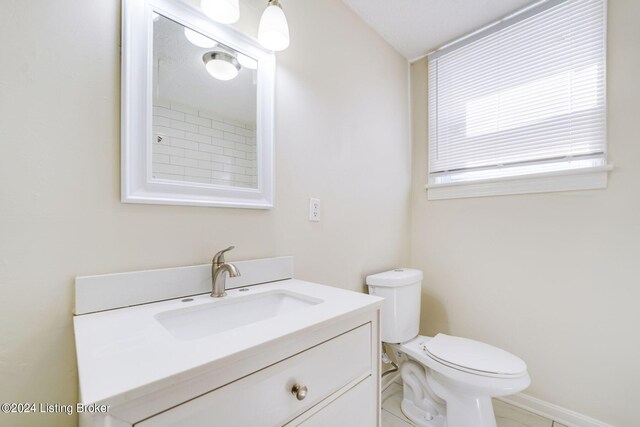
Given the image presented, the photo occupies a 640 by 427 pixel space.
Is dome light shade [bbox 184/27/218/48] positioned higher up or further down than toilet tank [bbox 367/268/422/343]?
higher up

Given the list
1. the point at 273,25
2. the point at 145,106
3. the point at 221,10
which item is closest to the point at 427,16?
the point at 273,25

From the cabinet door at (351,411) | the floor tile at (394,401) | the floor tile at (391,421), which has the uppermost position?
the cabinet door at (351,411)

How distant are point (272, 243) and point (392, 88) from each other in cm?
146

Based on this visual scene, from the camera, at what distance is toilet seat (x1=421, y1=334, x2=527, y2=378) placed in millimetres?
1168

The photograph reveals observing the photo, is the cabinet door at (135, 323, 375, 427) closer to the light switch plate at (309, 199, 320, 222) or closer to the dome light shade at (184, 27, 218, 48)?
the light switch plate at (309, 199, 320, 222)

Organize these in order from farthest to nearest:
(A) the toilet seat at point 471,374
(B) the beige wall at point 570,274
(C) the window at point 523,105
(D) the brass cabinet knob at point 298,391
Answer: (C) the window at point 523,105
(B) the beige wall at point 570,274
(A) the toilet seat at point 471,374
(D) the brass cabinet knob at point 298,391

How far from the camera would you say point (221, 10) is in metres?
0.94

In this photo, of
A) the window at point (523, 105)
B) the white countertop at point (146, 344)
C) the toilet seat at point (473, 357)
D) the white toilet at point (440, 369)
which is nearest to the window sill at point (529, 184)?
the window at point (523, 105)

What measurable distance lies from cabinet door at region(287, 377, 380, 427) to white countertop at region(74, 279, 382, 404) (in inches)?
9.3

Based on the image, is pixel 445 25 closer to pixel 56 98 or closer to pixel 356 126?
pixel 356 126

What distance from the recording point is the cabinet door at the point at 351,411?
0.70m

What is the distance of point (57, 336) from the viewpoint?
2.36 feet

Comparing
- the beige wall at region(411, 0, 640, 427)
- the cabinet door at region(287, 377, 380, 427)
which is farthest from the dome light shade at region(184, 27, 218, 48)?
the beige wall at region(411, 0, 640, 427)

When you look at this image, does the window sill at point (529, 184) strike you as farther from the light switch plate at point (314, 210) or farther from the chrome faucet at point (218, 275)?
the chrome faucet at point (218, 275)
